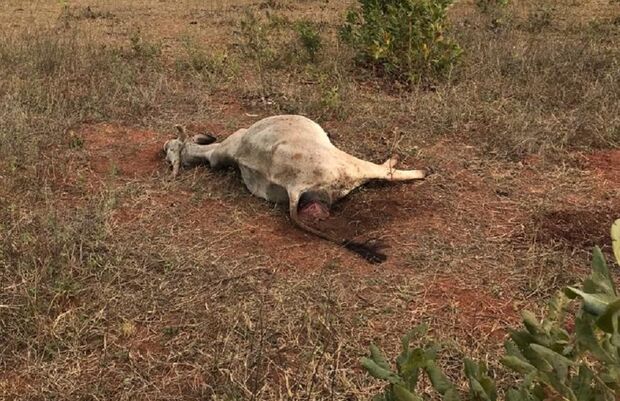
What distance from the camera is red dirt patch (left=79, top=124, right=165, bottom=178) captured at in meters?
4.56

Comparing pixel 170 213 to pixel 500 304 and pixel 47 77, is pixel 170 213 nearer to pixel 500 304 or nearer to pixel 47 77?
pixel 500 304

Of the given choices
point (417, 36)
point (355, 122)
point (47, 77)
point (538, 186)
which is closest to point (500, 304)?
point (538, 186)

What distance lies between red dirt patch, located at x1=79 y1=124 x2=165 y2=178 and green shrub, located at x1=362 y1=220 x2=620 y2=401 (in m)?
3.37

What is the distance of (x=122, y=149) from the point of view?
489 centimetres

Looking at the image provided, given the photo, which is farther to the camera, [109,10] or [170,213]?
[109,10]

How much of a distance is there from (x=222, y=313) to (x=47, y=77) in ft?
13.6

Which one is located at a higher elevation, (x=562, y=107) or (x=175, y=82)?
(x=562, y=107)

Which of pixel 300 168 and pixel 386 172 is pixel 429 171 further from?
pixel 300 168

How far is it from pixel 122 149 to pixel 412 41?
2.66 m

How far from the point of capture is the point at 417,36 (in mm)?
5805

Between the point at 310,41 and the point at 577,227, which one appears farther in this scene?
the point at 310,41

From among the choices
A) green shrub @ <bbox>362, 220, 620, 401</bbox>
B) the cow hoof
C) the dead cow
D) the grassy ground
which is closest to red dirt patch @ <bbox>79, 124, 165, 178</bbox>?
the grassy ground

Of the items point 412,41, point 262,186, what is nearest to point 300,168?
point 262,186

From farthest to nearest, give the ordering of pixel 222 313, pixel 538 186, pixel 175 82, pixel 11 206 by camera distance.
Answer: pixel 175 82
pixel 538 186
pixel 11 206
pixel 222 313
